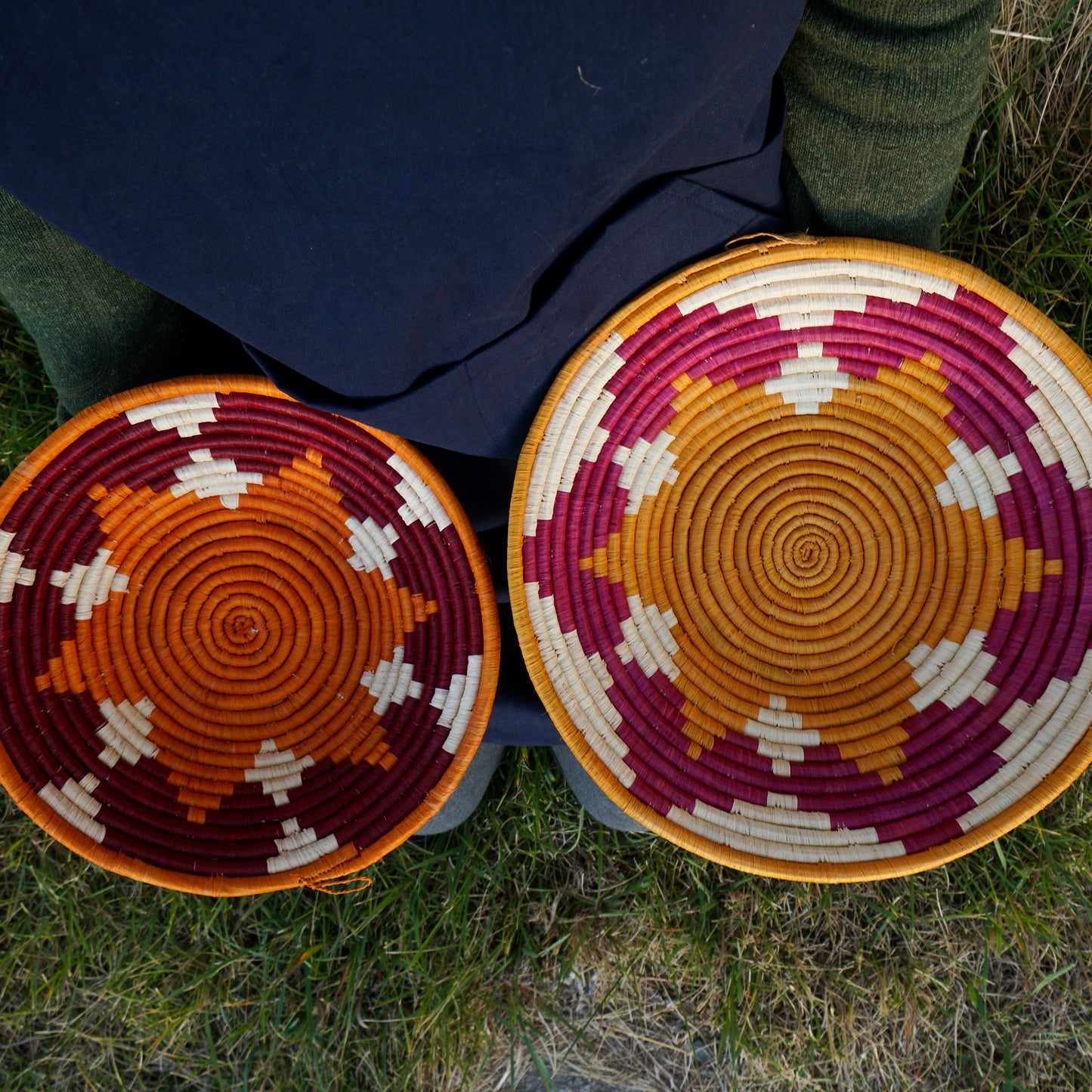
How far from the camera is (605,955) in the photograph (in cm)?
116

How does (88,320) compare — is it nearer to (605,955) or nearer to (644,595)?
(644,595)

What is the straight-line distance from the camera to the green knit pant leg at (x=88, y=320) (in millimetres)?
720

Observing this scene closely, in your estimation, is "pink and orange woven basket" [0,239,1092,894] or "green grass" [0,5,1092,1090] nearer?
"pink and orange woven basket" [0,239,1092,894]

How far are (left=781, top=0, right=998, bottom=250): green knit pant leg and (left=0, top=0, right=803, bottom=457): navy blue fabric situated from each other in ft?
0.25

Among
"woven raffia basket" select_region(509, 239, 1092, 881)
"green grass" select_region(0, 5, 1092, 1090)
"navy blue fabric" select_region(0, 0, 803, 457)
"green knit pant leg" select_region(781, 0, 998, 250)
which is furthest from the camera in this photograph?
"green grass" select_region(0, 5, 1092, 1090)

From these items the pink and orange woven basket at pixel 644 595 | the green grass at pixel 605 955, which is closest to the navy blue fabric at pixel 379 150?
the pink and orange woven basket at pixel 644 595

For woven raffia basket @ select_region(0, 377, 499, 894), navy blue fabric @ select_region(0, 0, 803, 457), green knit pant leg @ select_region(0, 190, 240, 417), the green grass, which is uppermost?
navy blue fabric @ select_region(0, 0, 803, 457)

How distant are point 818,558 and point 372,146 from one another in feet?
1.85

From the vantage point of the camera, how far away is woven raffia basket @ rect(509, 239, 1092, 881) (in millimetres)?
772

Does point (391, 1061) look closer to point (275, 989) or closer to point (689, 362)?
point (275, 989)

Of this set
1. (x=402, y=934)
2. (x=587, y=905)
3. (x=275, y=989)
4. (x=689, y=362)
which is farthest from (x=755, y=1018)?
(x=689, y=362)

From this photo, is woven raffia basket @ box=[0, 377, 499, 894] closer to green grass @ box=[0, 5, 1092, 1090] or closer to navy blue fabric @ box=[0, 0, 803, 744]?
navy blue fabric @ box=[0, 0, 803, 744]

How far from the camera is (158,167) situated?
1.81ft

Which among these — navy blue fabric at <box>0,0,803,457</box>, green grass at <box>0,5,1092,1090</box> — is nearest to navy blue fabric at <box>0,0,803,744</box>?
navy blue fabric at <box>0,0,803,457</box>
